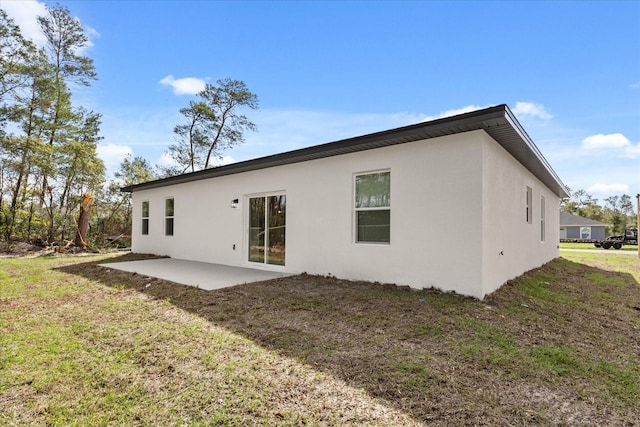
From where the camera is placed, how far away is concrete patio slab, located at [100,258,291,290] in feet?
21.6

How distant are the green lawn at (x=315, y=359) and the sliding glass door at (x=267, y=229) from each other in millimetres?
2456

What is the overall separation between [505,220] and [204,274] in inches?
259

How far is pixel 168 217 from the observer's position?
11570mm

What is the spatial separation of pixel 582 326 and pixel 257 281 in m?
5.38

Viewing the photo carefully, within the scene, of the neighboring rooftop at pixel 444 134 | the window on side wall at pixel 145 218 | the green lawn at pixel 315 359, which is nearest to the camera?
the green lawn at pixel 315 359

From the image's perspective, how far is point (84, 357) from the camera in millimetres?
3135

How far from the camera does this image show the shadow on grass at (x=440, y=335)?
2.45 metres

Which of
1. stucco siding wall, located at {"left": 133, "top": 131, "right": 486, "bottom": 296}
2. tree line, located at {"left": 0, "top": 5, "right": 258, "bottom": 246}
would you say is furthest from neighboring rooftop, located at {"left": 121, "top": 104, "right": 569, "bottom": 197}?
tree line, located at {"left": 0, "top": 5, "right": 258, "bottom": 246}

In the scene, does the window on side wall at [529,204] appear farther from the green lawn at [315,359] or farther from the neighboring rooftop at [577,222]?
the neighboring rooftop at [577,222]

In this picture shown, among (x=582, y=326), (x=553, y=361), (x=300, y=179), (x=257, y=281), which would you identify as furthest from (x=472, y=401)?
(x=300, y=179)

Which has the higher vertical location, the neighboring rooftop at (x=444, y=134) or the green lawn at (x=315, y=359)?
the neighboring rooftop at (x=444, y=134)

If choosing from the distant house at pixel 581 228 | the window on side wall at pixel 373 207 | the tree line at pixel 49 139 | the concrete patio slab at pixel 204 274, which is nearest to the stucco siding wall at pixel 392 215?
the window on side wall at pixel 373 207

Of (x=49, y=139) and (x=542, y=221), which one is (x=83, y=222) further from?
(x=542, y=221)

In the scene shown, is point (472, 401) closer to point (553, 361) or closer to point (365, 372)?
point (365, 372)
